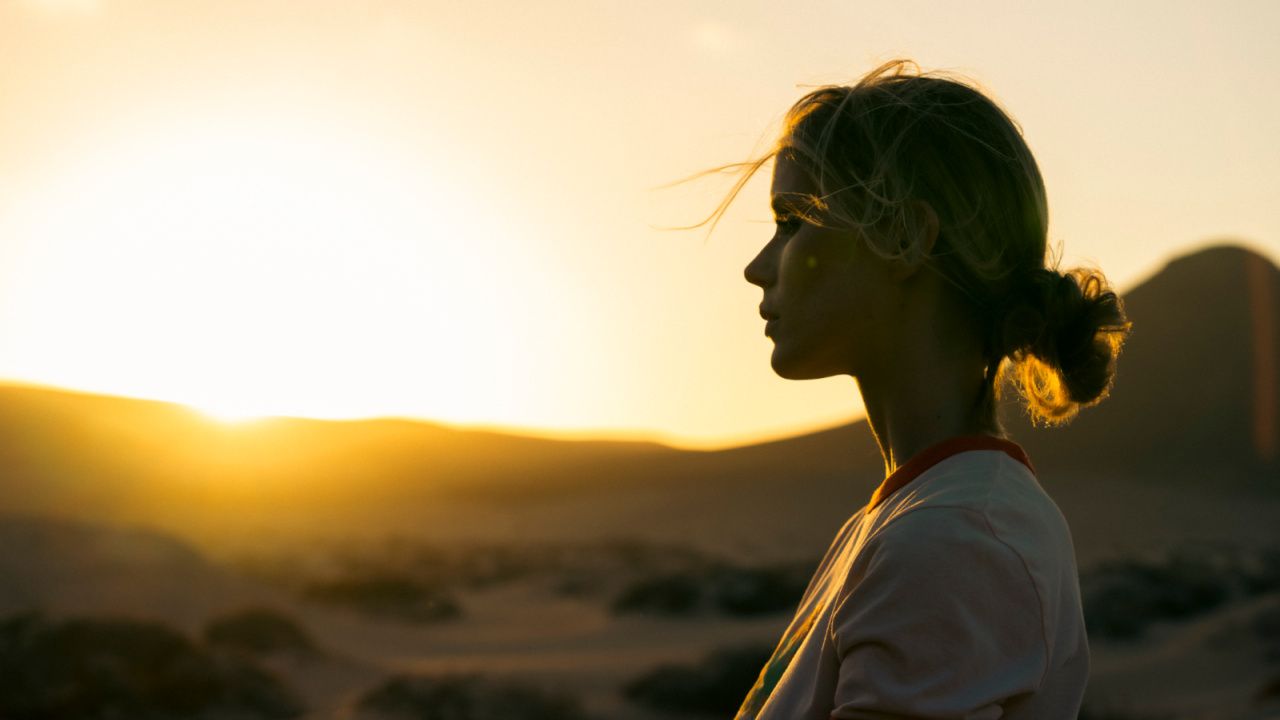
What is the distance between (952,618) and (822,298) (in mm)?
673

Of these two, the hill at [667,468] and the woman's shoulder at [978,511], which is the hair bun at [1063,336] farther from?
the hill at [667,468]

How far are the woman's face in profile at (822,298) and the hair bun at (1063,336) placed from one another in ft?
0.80

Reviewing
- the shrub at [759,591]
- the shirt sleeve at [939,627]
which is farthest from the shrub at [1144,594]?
the shirt sleeve at [939,627]

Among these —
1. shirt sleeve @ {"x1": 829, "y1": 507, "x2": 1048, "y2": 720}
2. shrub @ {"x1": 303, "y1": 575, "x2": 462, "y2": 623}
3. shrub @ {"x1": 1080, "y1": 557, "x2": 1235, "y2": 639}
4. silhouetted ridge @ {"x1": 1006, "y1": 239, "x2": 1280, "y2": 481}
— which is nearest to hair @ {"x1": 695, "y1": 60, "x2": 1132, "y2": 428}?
shirt sleeve @ {"x1": 829, "y1": 507, "x2": 1048, "y2": 720}

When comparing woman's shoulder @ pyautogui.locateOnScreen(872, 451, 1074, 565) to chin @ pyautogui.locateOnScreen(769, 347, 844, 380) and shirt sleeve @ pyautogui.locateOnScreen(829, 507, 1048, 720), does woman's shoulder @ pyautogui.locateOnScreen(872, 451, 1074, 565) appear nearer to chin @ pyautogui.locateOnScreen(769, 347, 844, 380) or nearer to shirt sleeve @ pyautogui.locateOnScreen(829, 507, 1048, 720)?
shirt sleeve @ pyautogui.locateOnScreen(829, 507, 1048, 720)

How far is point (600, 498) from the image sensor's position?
160 ft

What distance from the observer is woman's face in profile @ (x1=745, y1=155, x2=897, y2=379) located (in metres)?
2.02

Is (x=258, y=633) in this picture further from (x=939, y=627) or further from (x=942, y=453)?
(x=939, y=627)

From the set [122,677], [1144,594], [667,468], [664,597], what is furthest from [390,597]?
[667,468]

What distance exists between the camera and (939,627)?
1.52 m

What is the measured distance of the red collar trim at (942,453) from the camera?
6.19 ft

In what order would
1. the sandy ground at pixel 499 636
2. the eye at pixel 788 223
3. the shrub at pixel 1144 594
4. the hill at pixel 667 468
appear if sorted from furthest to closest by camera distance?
the hill at pixel 667 468 → the shrub at pixel 1144 594 → the sandy ground at pixel 499 636 → the eye at pixel 788 223

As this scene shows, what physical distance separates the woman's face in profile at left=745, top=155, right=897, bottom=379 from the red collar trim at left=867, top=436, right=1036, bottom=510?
217 mm

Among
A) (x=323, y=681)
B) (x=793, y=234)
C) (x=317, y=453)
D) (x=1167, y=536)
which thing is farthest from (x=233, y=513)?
(x=793, y=234)
